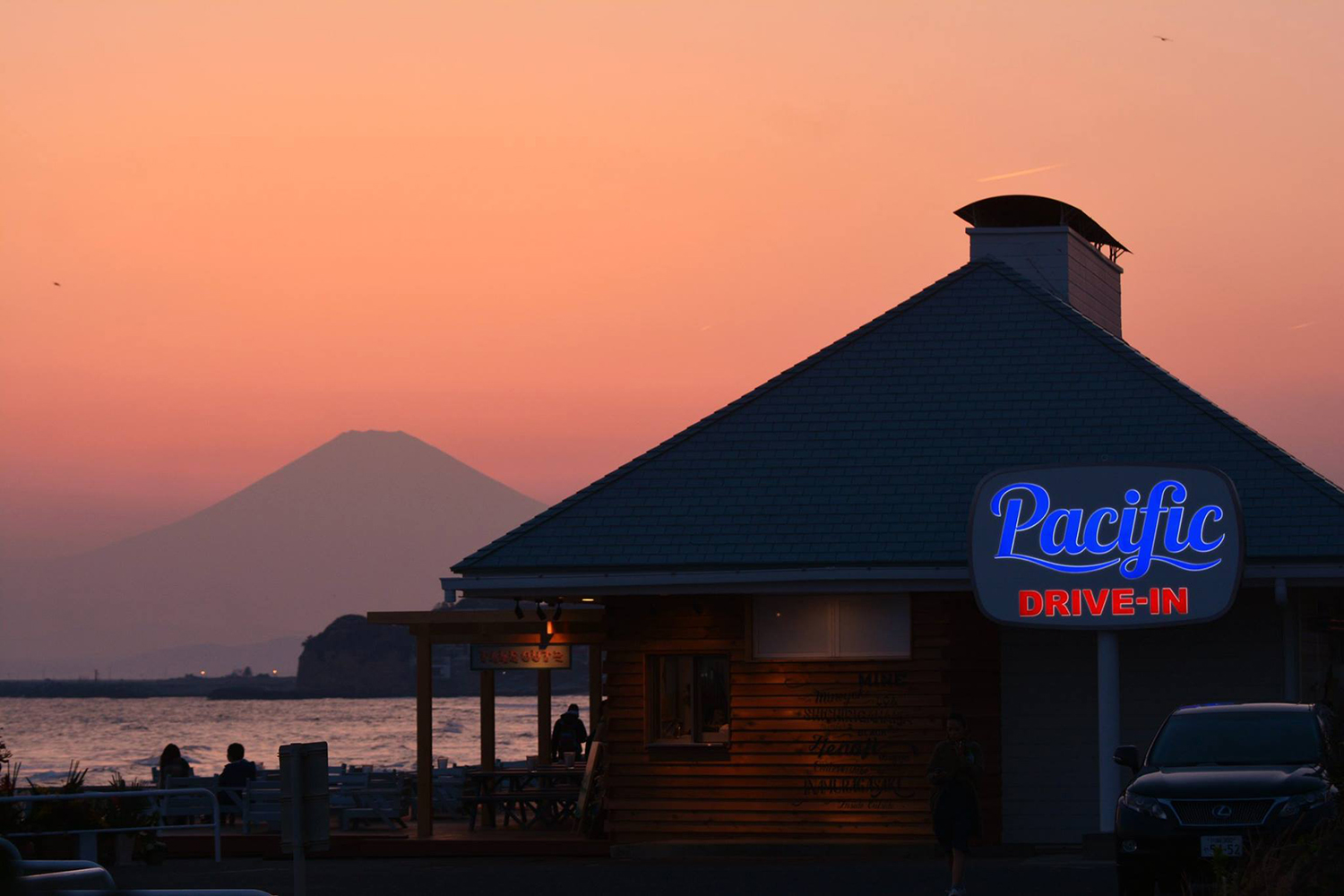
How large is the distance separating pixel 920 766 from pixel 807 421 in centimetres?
467

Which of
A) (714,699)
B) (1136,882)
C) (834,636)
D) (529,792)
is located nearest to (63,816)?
(529,792)

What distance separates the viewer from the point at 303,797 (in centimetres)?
1279

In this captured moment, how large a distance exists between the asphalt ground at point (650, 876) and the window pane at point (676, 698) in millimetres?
1636

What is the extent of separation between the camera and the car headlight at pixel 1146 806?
13891mm

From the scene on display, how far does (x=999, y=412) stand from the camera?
2209 centimetres

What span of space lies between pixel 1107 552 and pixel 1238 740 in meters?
4.38

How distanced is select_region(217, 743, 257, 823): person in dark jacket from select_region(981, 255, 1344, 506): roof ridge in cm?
1318

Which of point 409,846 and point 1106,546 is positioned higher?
point 1106,546

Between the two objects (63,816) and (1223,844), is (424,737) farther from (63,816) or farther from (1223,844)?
(1223,844)

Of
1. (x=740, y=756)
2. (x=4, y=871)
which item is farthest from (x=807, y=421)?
(x=4, y=871)

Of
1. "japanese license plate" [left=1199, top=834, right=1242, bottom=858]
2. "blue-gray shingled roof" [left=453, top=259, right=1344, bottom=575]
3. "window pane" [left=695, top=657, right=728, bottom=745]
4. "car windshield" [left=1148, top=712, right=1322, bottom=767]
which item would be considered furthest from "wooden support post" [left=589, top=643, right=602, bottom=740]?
"japanese license plate" [left=1199, top=834, right=1242, bottom=858]

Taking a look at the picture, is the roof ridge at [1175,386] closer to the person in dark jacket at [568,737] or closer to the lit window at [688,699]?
the lit window at [688,699]

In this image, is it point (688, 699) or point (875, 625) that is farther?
point (688, 699)

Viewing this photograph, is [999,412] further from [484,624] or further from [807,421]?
[484,624]
